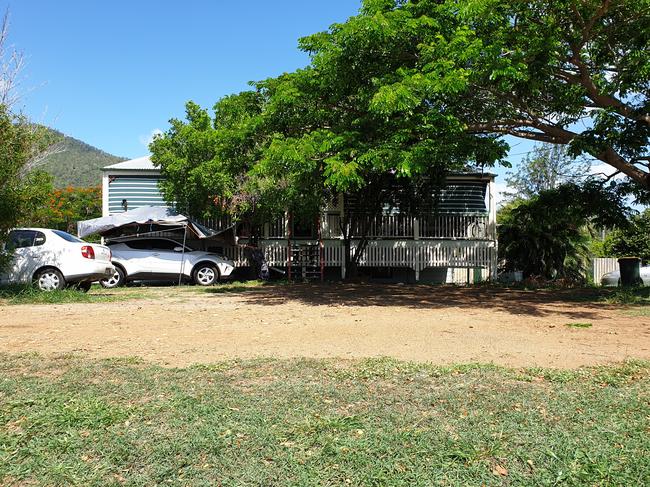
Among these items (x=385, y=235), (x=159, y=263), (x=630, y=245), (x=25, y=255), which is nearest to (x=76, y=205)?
(x=159, y=263)

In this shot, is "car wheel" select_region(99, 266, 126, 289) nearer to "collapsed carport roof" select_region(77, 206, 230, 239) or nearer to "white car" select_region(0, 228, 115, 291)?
"collapsed carport roof" select_region(77, 206, 230, 239)

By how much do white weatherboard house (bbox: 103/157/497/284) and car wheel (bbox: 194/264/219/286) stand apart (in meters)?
2.54

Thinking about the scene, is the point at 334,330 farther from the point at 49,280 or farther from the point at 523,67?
the point at 49,280

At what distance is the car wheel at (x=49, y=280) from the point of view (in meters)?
11.5

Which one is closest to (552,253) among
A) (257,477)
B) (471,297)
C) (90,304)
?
(471,297)

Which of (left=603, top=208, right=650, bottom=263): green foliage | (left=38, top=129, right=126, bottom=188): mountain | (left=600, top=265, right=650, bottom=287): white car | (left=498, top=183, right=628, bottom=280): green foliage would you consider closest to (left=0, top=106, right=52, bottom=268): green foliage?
Result: (left=498, top=183, right=628, bottom=280): green foliage

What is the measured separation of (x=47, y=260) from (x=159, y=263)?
3962 mm

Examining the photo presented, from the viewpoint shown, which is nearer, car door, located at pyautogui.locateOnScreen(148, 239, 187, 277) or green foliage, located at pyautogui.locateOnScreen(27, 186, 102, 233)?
car door, located at pyautogui.locateOnScreen(148, 239, 187, 277)

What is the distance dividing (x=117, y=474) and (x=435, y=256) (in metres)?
15.8

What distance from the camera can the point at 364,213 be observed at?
678 inches

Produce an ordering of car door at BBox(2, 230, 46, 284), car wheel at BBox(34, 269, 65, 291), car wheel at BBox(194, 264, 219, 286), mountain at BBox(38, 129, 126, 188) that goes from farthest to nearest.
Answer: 1. mountain at BBox(38, 129, 126, 188)
2. car wheel at BBox(194, 264, 219, 286)
3. car wheel at BBox(34, 269, 65, 291)
4. car door at BBox(2, 230, 46, 284)

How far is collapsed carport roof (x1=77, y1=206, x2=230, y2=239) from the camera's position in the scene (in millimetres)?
15594

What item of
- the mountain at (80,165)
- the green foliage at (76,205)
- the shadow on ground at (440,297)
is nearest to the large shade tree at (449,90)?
the shadow on ground at (440,297)

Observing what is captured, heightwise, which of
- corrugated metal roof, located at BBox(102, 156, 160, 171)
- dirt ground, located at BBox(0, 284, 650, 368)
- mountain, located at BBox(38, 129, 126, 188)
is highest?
mountain, located at BBox(38, 129, 126, 188)
